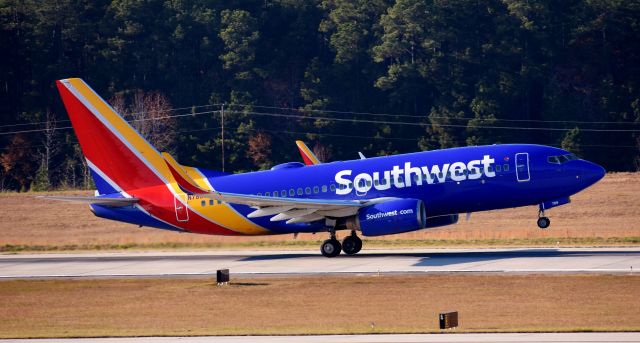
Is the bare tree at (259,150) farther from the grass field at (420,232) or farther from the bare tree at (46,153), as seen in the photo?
the grass field at (420,232)

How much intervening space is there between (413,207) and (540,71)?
65.2m

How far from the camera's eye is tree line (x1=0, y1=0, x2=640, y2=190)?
105 m

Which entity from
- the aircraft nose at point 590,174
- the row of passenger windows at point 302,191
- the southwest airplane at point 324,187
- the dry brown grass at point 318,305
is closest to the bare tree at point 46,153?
the southwest airplane at point 324,187

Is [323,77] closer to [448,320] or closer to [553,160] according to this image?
[553,160]

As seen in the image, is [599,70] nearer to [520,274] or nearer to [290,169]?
[290,169]

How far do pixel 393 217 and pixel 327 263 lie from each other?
3.49 m

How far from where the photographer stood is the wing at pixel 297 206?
45.3 m

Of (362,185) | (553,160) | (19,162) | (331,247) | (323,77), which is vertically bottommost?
(331,247)

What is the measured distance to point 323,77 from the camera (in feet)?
371

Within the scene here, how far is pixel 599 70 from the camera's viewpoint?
10838 centimetres

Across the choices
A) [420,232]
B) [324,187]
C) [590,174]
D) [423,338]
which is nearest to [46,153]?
[420,232]

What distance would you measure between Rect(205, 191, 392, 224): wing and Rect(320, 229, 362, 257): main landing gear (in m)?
1.22

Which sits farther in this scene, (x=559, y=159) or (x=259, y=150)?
(x=259, y=150)

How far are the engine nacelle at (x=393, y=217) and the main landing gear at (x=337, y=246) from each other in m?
2.26
